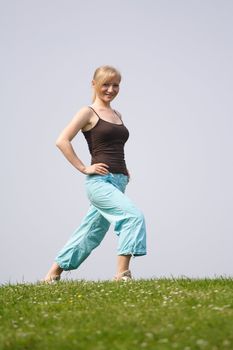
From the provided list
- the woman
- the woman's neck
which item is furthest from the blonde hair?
the woman's neck

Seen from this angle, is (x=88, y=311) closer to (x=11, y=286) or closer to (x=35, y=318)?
(x=35, y=318)

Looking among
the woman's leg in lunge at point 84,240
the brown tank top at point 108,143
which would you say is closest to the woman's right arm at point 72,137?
the brown tank top at point 108,143

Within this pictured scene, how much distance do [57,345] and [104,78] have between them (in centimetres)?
587

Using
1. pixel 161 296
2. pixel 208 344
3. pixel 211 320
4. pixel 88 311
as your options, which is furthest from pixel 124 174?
pixel 208 344

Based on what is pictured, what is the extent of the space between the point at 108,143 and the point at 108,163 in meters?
0.35

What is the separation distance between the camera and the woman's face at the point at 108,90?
458 inches

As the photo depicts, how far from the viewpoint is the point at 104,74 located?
11.6 m

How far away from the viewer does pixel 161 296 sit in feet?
32.2

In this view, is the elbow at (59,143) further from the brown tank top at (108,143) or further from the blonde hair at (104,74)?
the blonde hair at (104,74)

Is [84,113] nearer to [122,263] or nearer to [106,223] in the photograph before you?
[106,223]

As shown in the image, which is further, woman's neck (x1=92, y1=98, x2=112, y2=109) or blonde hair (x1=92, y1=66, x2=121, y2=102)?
woman's neck (x1=92, y1=98, x2=112, y2=109)

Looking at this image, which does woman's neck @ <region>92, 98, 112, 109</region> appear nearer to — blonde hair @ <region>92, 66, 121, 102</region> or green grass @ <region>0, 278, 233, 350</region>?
blonde hair @ <region>92, 66, 121, 102</region>

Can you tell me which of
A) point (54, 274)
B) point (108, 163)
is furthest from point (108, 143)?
point (54, 274)

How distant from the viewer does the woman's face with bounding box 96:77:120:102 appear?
1164 cm
